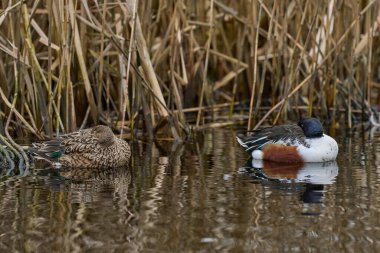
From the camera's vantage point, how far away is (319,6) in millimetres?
9281

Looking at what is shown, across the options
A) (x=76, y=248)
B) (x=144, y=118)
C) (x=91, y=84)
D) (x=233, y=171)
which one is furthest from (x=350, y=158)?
(x=76, y=248)

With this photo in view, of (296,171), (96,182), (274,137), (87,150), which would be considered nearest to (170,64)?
(274,137)

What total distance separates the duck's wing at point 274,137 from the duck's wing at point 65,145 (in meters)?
1.48

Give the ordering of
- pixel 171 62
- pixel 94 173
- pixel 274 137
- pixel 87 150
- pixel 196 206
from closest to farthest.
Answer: pixel 196 206, pixel 94 173, pixel 87 150, pixel 274 137, pixel 171 62

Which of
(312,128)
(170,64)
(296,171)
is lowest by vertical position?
(296,171)

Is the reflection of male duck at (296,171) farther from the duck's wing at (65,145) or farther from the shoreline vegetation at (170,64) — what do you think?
the duck's wing at (65,145)

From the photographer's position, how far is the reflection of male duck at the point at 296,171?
24.3ft

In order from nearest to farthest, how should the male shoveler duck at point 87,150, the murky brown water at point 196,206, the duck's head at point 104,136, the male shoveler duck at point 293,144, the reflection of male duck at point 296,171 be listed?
the murky brown water at point 196,206 < the reflection of male duck at point 296,171 < the male shoveler duck at point 87,150 < the duck's head at point 104,136 < the male shoveler duck at point 293,144

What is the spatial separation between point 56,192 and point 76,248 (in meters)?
1.83

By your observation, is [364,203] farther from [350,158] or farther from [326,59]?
[326,59]

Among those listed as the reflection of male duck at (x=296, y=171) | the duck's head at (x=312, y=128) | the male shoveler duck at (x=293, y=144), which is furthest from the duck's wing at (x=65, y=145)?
the duck's head at (x=312, y=128)

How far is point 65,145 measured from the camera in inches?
320

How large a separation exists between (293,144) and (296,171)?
67cm

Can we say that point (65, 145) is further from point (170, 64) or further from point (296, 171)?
point (296, 171)
